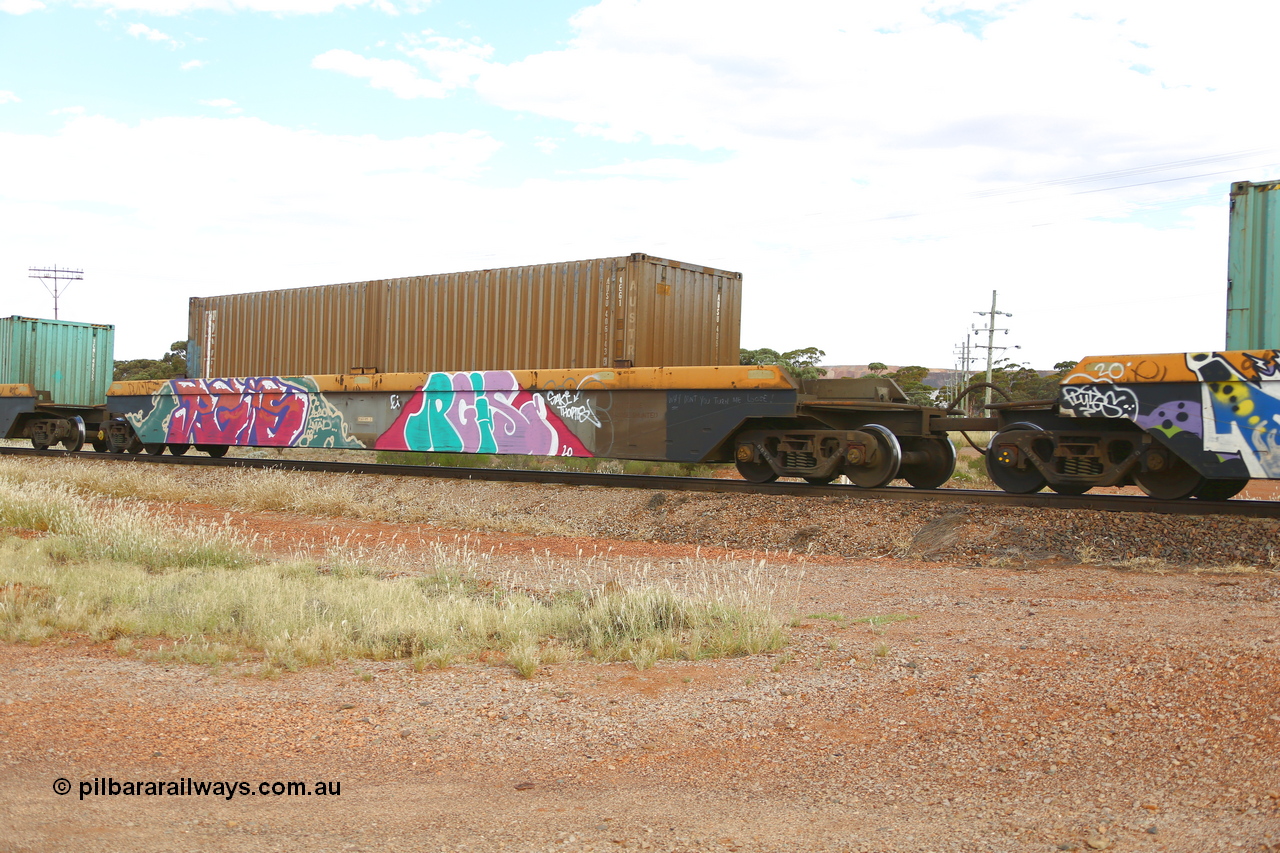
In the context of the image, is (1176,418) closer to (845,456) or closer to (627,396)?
(845,456)

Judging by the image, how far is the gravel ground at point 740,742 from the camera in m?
3.32

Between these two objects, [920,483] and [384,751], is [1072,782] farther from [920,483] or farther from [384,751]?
[920,483]

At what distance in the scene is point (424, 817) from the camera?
3457mm

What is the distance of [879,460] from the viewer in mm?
12070

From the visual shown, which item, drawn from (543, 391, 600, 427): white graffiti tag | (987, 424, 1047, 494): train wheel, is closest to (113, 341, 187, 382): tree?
(543, 391, 600, 427): white graffiti tag

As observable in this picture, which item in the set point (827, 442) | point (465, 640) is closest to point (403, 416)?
point (827, 442)

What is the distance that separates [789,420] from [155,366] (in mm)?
58936

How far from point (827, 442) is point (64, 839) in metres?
10.1

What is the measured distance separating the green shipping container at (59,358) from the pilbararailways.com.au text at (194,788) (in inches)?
867

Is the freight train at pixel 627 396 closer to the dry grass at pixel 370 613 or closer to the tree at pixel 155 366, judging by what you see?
the dry grass at pixel 370 613

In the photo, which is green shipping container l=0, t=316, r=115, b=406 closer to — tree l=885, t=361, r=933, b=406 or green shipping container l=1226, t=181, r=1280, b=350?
green shipping container l=1226, t=181, r=1280, b=350

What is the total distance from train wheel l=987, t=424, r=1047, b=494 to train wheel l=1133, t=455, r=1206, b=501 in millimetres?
1090

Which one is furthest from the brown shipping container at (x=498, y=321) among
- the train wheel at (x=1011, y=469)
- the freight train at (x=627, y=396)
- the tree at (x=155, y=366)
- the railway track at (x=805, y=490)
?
the tree at (x=155, y=366)

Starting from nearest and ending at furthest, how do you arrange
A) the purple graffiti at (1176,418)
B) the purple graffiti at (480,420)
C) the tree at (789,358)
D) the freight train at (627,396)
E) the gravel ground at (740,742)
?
the gravel ground at (740,742) < the purple graffiti at (1176,418) < the freight train at (627,396) < the purple graffiti at (480,420) < the tree at (789,358)
